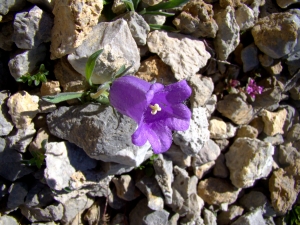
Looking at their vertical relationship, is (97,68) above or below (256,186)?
above

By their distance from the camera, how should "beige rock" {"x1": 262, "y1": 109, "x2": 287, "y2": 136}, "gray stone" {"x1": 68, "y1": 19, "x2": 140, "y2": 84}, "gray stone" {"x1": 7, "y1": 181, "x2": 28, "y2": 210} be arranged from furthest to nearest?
1. "beige rock" {"x1": 262, "y1": 109, "x2": 287, "y2": 136}
2. "gray stone" {"x1": 7, "y1": 181, "x2": 28, "y2": 210}
3. "gray stone" {"x1": 68, "y1": 19, "x2": 140, "y2": 84}

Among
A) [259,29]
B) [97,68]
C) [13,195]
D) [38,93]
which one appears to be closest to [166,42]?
[97,68]

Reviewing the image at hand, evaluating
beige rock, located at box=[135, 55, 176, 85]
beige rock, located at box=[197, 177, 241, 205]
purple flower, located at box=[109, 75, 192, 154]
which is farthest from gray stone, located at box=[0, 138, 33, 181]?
beige rock, located at box=[197, 177, 241, 205]

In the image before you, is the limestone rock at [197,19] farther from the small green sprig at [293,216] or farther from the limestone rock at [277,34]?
the small green sprig at [293,216]

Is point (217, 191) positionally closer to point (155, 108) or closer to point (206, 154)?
point (206, 154)

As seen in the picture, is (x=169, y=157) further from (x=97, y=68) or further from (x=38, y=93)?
(x=38, y=93)

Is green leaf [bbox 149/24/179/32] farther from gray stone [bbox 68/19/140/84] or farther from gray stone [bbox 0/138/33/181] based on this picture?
gray stone [bbox 0/138/33/181]

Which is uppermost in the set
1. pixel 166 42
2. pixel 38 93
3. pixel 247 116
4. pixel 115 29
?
pixel 115 29
